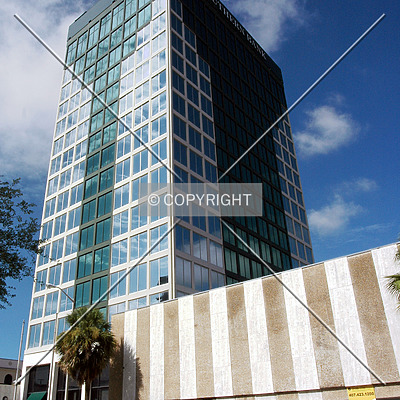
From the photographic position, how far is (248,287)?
25.7 meters

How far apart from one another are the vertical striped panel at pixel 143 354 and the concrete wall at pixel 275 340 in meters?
0.07

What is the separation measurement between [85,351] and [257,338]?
39.8 feet

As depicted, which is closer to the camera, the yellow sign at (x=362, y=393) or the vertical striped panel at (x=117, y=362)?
the yellow sign at (x=362, y=393)

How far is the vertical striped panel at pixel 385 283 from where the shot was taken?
19.5m

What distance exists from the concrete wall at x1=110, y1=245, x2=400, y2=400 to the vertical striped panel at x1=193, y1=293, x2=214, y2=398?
0.06 metres

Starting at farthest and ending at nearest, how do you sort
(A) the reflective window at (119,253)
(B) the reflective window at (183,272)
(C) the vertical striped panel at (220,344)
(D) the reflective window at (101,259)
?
(D) the reflective window at (101,259)
(A) the reflective window at (119,253)
(B) the reflective window at (183,272)
(C) the vertical striped panel at (220,344)

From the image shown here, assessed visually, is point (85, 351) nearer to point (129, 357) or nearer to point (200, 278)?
point (129, 357)

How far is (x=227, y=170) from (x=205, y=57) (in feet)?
60.0

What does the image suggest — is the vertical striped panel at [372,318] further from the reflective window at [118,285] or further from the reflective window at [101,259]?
the reflective window at [101,259]

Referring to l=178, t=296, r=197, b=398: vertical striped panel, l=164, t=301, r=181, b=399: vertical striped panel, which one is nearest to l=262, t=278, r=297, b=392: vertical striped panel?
l=178, t=296, r=197, b=398: vertical striped panel

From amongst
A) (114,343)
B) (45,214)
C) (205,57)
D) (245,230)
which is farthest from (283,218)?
(114,343)

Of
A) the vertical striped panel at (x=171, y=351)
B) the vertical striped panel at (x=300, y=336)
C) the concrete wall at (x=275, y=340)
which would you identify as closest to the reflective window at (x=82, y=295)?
the concrete wall at (x=275, y=340)

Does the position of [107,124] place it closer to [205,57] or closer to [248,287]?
[205,57]

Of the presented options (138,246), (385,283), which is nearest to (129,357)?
(138,246)
